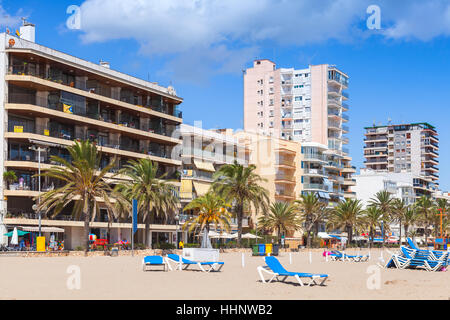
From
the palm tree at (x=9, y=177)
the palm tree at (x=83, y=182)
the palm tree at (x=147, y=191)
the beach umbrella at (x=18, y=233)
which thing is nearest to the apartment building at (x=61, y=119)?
the palm tree at (x=9, y=177)

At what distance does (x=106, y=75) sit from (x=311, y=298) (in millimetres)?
51255

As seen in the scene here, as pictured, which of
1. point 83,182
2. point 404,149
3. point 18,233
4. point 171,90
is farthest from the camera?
point 404,149

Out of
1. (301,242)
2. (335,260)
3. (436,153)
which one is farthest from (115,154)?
(436,153)

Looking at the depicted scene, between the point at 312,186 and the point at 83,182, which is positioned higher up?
the point at 312,186

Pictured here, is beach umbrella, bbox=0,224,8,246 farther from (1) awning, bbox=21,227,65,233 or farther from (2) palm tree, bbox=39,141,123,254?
(2) palm tree, bbox=39,141,123,254

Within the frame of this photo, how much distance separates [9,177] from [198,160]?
28759 mm

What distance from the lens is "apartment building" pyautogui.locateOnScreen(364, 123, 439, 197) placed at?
170 m

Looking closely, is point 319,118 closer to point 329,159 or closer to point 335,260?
point 329,159

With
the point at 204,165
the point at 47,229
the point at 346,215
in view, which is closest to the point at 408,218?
the point at 346,215

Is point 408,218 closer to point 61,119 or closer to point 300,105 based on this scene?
point 300,105

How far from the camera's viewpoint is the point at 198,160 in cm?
7869

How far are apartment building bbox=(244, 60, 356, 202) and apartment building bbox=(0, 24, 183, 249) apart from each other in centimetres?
4094

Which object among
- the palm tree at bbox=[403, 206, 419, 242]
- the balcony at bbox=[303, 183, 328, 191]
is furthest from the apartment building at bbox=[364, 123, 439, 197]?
the balcony at bbox=[303, 183, 328, 191]
